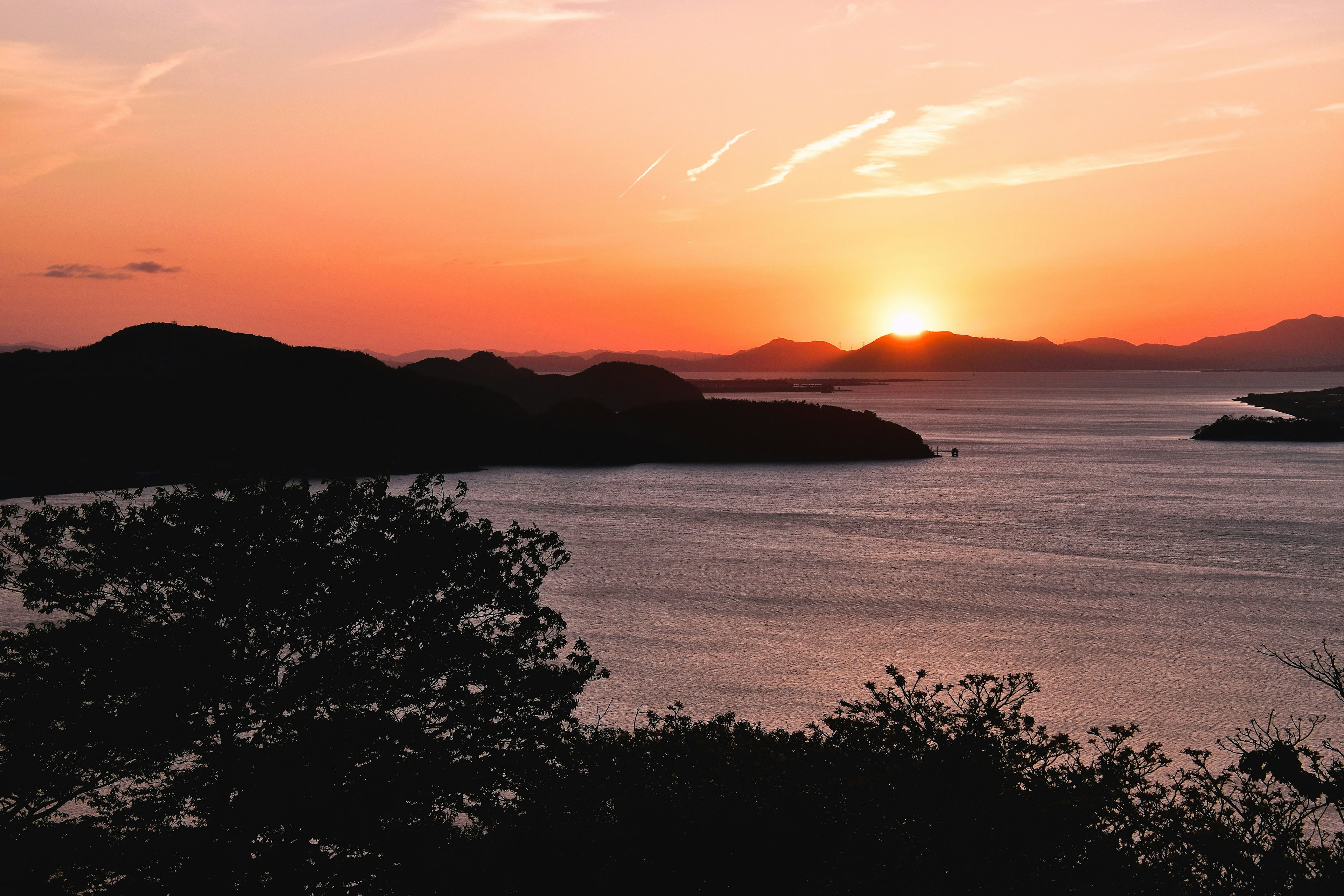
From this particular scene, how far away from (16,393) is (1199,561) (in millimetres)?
125361

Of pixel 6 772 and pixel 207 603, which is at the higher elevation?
pixel 207 603

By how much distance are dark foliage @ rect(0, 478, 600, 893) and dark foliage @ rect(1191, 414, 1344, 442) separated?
5312 inches

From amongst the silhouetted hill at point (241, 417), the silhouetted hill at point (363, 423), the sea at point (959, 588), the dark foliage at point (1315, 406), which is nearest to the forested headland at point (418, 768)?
the sea at point (959, 588)

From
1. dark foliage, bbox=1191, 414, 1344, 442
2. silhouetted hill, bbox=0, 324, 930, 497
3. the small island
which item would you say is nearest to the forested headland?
silhouetted hill, bbox=0, 324, 930, 497

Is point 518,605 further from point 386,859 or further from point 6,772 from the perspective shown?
point 6,772

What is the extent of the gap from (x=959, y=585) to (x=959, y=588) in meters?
0.73

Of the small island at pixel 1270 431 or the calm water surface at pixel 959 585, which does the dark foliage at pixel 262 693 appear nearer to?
the calm water surface at pixel 959 585

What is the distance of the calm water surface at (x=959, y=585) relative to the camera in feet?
91.5

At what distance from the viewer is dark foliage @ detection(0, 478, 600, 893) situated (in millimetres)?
13273

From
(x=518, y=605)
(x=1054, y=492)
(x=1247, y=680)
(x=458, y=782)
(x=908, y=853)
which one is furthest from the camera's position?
(x=1054, y=492)

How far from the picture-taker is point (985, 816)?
14.3 m

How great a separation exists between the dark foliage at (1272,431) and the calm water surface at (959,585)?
35.0m

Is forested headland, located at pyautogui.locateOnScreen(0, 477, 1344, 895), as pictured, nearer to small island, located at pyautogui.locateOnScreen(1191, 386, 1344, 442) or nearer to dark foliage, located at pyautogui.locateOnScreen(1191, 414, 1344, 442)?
dark foliage, located at pyautogui.locateOnScreen(1191, 414, 1344, 442)

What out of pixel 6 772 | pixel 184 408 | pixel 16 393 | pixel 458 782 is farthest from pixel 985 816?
pixel 16 393
